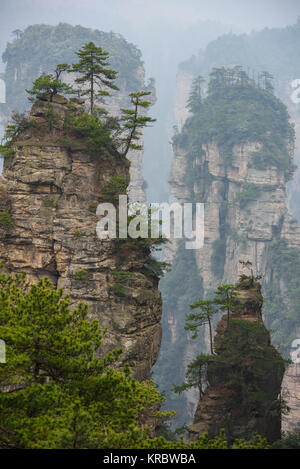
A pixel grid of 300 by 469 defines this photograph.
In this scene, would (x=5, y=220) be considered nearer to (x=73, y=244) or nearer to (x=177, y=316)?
(x=73, y=244)

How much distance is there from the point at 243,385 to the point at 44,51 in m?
60.0

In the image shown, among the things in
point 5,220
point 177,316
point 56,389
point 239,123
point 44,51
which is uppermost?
point 44,51

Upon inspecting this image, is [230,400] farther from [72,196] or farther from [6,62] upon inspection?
[6,62]

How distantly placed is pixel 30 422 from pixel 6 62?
70.0 meters

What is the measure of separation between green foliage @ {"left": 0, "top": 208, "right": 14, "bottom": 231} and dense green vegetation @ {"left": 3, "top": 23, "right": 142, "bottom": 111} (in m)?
47.2

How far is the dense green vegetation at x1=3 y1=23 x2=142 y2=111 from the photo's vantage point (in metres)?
62.8

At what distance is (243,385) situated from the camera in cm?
1814

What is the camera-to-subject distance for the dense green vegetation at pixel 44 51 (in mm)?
62750

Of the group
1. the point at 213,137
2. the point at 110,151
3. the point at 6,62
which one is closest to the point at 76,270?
the point at 110,151

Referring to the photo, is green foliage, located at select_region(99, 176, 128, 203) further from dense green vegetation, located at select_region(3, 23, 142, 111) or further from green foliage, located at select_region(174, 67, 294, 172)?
dense green vegetation, located at select_region(3, 23, 142, 111)

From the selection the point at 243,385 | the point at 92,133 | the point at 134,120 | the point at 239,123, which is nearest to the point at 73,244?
the point at 92,133

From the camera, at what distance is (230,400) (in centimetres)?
1855

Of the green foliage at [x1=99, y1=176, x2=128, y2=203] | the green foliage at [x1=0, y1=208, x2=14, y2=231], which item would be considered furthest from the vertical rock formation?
the green foliage at [x1=0, y1=208, x2=14, y2=231]

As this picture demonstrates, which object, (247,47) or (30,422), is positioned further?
(247,47)
